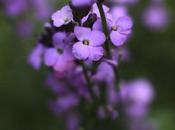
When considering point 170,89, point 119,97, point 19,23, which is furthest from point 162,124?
point 19,23

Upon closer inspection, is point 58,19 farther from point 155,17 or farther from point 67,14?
point 155,17

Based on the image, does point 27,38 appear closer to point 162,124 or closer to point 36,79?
point 36,79

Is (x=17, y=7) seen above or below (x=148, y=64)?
above

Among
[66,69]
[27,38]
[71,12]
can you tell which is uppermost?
[27,38]

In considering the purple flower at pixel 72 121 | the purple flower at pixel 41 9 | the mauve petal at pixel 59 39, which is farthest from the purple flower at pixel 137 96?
the mauve petal at pixel 59 39

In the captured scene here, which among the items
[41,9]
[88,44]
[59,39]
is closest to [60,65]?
[59,39]

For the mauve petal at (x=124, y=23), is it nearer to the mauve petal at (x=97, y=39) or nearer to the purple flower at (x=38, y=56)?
the mauve petal at (x=97, y=39)

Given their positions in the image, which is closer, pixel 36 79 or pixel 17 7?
pixel 17 7
